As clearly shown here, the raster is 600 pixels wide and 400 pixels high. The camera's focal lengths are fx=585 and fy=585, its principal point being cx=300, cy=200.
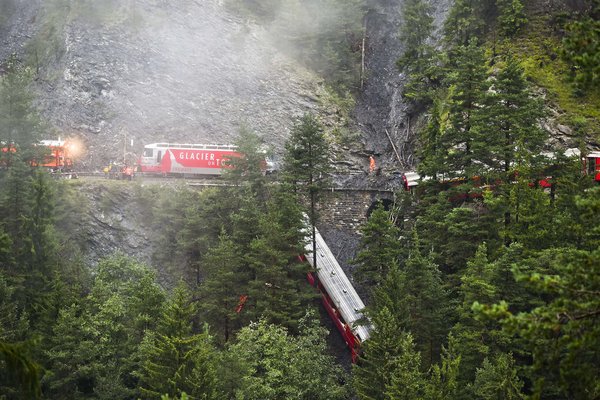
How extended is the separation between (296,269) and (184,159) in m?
19.1

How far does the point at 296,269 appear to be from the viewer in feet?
122

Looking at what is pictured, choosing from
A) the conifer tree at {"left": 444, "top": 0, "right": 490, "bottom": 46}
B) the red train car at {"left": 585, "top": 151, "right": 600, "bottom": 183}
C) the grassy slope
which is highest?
the conifer tree at {"left": 444, "top": 0, "right": 490, "bottom": 46}

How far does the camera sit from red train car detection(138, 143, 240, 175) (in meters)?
51.3

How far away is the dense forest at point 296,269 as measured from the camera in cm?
2842

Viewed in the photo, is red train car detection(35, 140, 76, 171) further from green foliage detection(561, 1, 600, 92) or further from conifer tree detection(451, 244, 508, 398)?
green foliage detection(561, 1, 600, 92)

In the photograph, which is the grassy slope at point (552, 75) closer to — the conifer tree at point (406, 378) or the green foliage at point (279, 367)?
the conifer tree at point (406, 378)

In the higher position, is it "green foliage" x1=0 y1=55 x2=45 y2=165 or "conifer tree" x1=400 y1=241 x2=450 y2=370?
"green foliage" x1=0 y1=55 x2=45 y2=165

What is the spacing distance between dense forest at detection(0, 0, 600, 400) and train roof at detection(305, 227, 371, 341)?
1.65m

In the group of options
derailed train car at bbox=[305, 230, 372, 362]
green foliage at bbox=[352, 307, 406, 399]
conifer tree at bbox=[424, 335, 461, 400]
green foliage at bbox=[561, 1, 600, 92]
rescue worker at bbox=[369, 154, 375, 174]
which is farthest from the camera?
rescue worker at bbox=[369, 154, 375, 174]

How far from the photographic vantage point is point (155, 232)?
4491cm

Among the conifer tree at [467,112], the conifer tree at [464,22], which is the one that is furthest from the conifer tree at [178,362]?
the conifer tree at [464,22]

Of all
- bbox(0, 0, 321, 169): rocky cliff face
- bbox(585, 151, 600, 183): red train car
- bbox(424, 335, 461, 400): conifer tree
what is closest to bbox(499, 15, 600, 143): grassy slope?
bbox(585, 151, 600, 183): red train car

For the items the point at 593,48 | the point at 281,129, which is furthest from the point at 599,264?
the point at 281,129

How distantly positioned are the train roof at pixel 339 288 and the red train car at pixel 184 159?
41.5 feet
